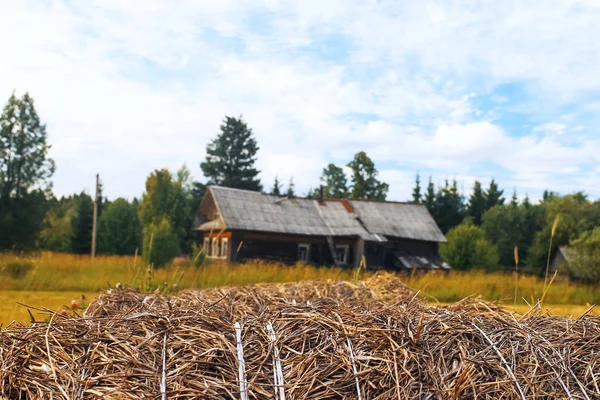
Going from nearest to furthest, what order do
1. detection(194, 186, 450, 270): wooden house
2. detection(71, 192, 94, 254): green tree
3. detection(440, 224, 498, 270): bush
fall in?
detection(194, 186, 450, 270): wooden house
detection(440, 224, 498, 270): bush
detection(71, 192, 94, 254): green tree

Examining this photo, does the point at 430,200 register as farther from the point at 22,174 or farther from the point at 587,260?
the point at 22,174

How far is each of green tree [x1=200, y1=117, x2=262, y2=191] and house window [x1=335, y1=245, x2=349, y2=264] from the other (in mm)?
20308

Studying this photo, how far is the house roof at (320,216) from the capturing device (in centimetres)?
2762

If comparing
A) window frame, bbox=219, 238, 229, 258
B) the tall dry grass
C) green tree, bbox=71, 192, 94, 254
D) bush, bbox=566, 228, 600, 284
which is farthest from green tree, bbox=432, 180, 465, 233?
the tall dry grass

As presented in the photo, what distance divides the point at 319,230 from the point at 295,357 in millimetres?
26995

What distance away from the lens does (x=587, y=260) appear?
2594 cm

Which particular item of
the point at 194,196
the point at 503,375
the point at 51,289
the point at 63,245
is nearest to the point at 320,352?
the point at 503,375

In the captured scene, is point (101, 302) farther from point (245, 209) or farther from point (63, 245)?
point (63, 245)

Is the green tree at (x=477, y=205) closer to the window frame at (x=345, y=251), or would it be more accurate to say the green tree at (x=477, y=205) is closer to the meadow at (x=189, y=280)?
the window frame at (x=345, y=251)

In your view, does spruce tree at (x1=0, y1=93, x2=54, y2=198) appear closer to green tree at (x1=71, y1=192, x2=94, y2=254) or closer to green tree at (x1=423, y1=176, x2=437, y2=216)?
green tree at (x1=71, y1=192, x2=94, y2=254)

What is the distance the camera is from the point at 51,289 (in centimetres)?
1278

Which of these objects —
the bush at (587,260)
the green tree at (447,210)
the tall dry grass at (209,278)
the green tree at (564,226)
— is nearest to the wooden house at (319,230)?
the bush at (587,260)

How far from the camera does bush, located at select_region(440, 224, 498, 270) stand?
110ft

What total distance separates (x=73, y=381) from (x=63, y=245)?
39253mm
